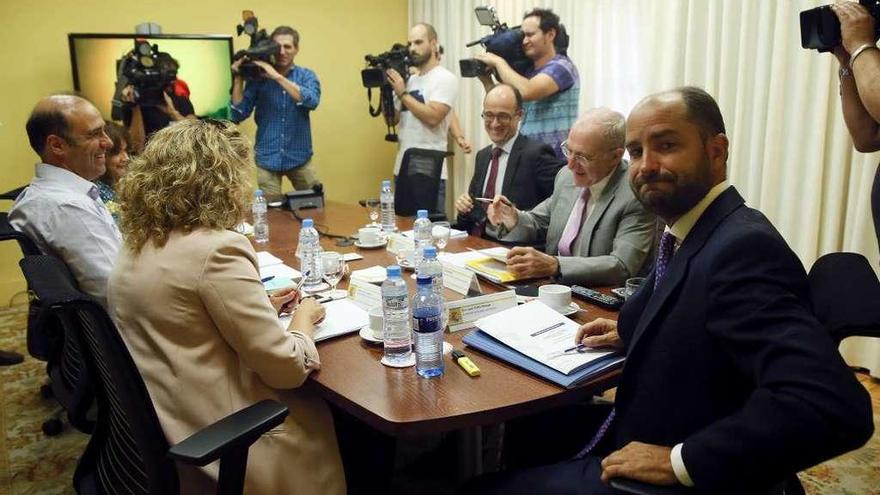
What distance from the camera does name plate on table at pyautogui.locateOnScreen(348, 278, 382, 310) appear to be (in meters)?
1.76

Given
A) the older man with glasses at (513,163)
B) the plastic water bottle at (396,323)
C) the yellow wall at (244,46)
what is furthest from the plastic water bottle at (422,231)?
the yellow wall at (244,46)

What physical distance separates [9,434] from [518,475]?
226cm

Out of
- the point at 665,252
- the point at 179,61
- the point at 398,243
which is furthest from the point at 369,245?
the point at 179,61

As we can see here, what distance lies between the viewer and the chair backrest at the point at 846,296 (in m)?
0.98

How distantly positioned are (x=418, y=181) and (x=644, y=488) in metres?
2.97

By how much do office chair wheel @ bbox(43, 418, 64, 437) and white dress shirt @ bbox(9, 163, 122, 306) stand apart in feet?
3.06

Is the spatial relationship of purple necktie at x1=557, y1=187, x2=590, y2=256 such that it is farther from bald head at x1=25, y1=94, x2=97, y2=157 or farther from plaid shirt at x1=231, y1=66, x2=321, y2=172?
plaid shirt at x1=231, y1=66, x2=321, y2=172

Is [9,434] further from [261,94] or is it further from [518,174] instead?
[261,94]

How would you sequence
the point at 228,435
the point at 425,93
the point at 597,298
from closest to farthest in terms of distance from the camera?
the point at 228,435 → the point at 597,298 → the point at 425,93

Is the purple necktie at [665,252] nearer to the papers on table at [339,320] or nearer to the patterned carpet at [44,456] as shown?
the papers on table at [339,320]

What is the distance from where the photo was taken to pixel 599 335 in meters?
1.48

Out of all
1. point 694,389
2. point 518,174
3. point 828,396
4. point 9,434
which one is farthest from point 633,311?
point 9,434

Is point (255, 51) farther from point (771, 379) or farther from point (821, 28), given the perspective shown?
point (771, 379)

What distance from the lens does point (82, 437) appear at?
2.57 metres
